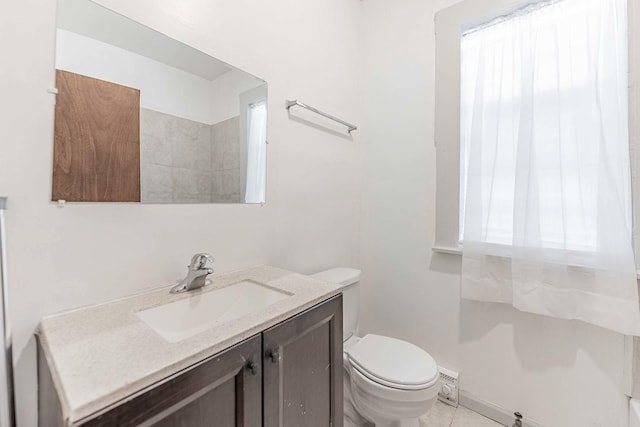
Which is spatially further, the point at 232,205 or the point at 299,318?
the point at 232,205

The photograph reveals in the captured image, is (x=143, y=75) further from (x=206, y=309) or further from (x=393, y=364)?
(x=393, y=364)

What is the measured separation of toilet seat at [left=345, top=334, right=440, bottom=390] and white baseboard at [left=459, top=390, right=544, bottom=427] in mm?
566

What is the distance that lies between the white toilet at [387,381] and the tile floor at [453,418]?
0.24 metres

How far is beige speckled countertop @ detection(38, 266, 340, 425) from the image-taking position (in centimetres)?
46

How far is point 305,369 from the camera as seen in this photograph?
864 millimetres

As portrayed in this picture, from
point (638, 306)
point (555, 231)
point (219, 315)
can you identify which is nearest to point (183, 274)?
point (219, 315)

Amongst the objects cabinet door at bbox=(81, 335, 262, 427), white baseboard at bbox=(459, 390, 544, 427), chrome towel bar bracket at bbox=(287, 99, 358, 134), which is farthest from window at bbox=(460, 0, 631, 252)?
cabinet door at bbox=(81, 335, 262, 427)

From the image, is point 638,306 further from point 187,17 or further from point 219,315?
point 187,17

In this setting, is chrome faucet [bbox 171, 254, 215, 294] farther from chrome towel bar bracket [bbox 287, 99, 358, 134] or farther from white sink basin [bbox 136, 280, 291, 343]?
→ chrome towel bar bracket [bbox 287, 99, 358, 134]

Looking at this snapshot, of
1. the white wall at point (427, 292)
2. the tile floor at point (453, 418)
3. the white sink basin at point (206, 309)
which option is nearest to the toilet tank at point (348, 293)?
the white wall at point (427, 292)

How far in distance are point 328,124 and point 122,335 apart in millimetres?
1495

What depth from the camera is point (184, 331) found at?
890mm

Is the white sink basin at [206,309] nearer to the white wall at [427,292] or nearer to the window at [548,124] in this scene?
the white wall at [427,292]

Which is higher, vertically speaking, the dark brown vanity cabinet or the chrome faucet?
the chrome faucet
